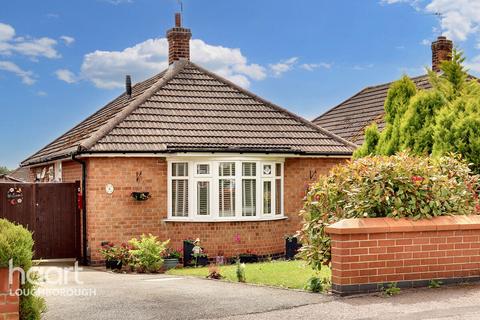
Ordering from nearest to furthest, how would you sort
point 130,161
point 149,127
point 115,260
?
Answer: point 115,260
point 130,161
point 149,127

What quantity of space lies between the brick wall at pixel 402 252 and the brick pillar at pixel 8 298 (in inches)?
162

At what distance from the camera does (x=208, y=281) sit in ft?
38.0

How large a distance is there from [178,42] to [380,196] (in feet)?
47.5

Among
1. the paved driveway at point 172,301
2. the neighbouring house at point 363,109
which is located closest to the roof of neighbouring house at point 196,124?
the neighbouring house at point 363,109

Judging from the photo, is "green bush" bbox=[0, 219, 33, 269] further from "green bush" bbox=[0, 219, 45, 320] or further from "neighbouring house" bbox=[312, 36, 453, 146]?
"neighbouring house" bbox=[312, 36, 453, 146]

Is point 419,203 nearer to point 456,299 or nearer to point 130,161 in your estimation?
point 456,299

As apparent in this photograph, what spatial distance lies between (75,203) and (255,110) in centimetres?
670

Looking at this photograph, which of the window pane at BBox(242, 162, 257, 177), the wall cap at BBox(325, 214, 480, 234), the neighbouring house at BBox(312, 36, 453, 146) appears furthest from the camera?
the neighbouring house at BBox(312, 36, 453, 146)

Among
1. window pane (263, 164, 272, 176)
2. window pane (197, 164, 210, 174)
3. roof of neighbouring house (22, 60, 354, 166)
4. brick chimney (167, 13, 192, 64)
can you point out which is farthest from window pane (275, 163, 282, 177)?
brick chimney (167, 13, 192, 64)

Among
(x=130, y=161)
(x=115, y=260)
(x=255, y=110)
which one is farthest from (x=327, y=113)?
(x=115, y=260)

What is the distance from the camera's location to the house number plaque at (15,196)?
17547 millimetres

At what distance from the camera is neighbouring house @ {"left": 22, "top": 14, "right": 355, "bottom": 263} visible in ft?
57.2

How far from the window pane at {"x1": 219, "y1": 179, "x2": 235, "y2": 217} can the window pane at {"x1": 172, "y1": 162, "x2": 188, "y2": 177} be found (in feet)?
3.39

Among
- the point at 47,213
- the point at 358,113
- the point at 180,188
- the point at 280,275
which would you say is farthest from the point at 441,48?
the point at 280,275
